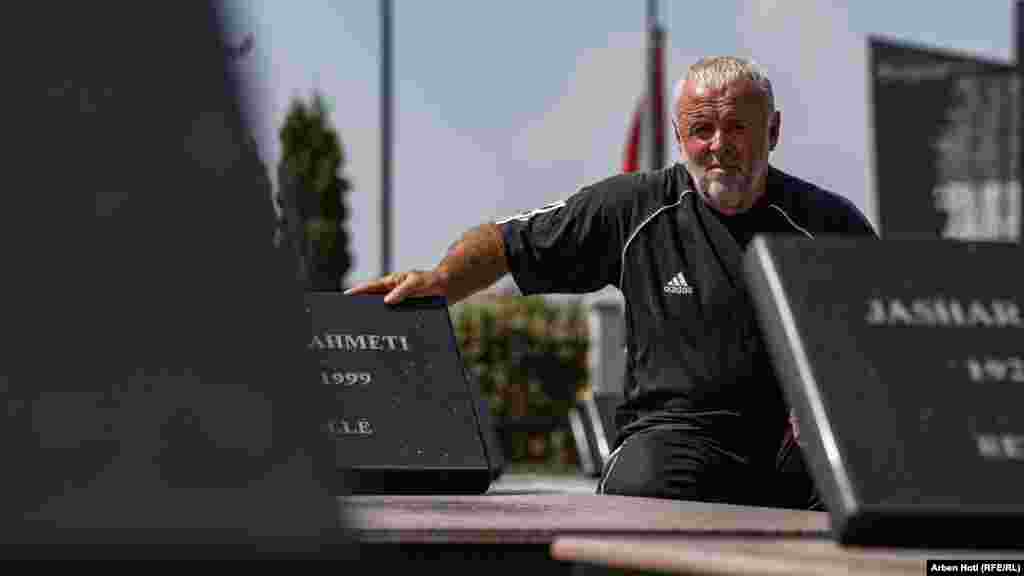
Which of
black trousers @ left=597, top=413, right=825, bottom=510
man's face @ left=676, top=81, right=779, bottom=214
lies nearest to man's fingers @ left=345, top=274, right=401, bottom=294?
black trousers @ left=597, top=413, right=825, bottom=510

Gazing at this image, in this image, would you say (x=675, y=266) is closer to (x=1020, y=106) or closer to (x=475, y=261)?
(x=475, y=261)

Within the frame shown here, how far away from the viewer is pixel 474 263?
4.63 m

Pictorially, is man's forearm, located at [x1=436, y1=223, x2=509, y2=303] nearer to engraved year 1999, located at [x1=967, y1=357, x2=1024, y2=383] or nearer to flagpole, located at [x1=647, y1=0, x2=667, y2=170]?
engraved year 1999, located at [x1=967, y1=357, x2=1024, y2=383]

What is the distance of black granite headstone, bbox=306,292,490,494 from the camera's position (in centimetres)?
387

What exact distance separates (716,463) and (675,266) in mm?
495

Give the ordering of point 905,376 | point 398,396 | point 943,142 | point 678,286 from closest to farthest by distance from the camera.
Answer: point 905,376, point 398,396, point 678,286, point 943,142

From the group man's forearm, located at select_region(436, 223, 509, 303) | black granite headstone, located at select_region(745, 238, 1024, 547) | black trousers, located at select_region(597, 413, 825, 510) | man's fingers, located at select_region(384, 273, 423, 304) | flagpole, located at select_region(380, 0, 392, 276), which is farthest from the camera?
flagpole, located at select_region(380, 0, 392, 276)

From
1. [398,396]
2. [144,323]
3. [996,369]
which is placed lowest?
[398,396]

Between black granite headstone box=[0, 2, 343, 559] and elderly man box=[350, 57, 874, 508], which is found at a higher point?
black granite headstone box=[0, 2, 343, 559]

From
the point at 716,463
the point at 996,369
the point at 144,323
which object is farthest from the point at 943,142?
the point at 144,323

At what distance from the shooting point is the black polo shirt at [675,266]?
14.8 ft

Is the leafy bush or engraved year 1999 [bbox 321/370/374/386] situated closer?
engraved year 1999 [bbox 321/370/374/386]

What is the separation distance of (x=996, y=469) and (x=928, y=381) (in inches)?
4.5

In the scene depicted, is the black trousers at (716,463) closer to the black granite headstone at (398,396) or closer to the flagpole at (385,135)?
the black granite headstone at (398,396)
